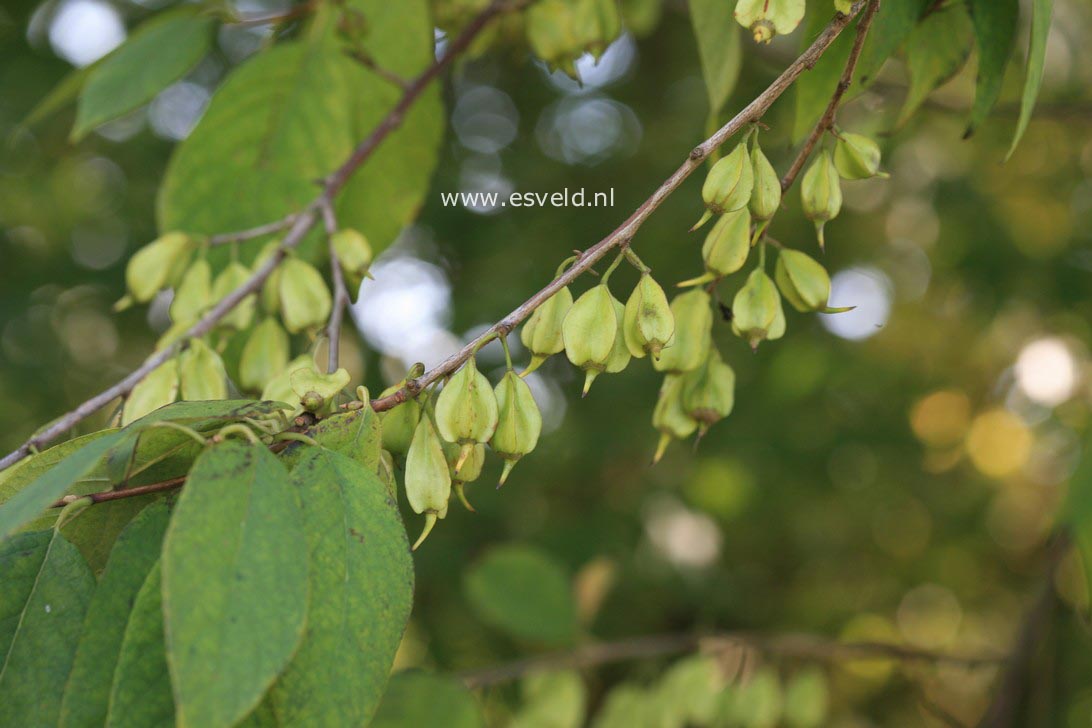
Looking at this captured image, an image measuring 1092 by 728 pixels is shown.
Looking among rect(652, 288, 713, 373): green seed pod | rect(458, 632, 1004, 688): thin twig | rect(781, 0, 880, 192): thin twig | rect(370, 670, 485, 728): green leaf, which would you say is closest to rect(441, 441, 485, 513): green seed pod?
rect(652, 288, 713, 373): green seed pod

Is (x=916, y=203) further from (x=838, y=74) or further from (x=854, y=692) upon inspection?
(x=838, y=74)

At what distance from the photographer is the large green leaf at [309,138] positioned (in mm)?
876

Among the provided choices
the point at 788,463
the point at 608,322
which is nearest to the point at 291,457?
the point at 608,322

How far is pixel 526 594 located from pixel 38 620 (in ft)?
3.10

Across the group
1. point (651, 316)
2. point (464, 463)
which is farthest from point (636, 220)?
point (464, 463)

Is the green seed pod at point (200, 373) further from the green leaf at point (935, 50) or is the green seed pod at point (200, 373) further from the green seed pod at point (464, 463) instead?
the green leaf at point (935, 50)

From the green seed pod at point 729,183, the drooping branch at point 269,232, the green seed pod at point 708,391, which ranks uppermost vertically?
the green seed pod at point 729,183

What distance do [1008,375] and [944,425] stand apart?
0.21m

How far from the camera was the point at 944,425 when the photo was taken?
225cm

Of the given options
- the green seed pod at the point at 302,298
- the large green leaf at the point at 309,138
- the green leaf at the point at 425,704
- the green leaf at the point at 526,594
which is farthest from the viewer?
the green leaf at the point at 526,594

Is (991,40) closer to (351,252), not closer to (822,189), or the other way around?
(822,189)

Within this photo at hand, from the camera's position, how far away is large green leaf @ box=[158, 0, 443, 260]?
0.88 meters

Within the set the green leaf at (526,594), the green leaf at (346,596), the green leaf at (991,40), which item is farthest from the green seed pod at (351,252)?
the green leaf at (526,594)

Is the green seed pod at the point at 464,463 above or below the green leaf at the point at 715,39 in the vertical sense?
below
